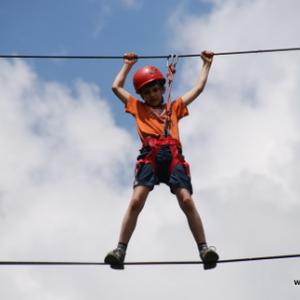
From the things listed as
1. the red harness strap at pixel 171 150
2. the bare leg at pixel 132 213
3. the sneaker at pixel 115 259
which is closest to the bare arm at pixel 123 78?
the red harness strap at pixel 171 150

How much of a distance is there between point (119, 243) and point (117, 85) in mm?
1907

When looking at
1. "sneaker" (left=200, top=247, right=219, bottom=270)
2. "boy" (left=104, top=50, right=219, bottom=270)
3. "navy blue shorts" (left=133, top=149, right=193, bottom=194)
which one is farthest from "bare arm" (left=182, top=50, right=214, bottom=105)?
"sneaker" (left=200, top=247, right=219, bottom=270)

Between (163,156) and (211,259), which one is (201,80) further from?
(211,259)

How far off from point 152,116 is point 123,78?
0.65 metres

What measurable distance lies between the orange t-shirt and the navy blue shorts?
29cm

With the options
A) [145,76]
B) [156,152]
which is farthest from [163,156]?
[145,76]

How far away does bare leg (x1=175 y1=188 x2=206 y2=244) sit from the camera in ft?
23.6

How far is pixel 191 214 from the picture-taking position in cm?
720

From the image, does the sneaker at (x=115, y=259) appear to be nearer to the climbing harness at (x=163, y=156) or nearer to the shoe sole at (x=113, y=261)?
the shoe sole at (x=113, y=261)

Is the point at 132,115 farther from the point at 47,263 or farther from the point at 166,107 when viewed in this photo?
the point at 47,263

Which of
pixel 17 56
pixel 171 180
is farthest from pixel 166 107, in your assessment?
pixel 17 56

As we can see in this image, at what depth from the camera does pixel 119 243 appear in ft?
23.6

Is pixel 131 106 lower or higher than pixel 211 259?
higher

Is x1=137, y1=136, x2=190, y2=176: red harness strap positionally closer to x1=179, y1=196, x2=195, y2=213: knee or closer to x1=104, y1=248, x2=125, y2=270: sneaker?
x1=179, y1=196, x2=195, y2=213: knee
